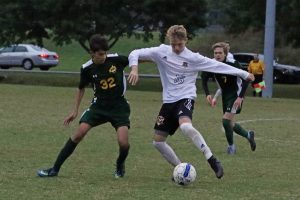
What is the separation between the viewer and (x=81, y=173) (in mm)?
9633

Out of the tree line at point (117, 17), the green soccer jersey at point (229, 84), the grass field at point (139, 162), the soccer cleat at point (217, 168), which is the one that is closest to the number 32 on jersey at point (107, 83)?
the grass field at point (139, 162)

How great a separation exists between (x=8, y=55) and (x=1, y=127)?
109 feet

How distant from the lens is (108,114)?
9234 millimetres

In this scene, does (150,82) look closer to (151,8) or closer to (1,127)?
(151,8)

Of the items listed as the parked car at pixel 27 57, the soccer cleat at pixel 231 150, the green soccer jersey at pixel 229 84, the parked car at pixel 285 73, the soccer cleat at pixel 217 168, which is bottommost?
the parked car at pixel 285 73

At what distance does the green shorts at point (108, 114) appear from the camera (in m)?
9.23

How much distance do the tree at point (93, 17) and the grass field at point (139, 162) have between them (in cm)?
1596

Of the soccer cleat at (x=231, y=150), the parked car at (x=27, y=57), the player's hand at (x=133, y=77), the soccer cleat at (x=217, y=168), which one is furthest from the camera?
the parked car at (x=27, y=57)

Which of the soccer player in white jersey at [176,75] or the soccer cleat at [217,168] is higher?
the soccer player in white jersey at [176,75]

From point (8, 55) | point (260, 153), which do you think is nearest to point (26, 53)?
point (8, 55)

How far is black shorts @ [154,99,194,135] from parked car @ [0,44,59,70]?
38.9 meters

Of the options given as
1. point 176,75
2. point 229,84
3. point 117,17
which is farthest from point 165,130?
point 117,17

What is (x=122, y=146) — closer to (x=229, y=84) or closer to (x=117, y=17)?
(x=229, y=84)

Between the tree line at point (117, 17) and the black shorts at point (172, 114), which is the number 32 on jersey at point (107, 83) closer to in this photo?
the black shorts at point (172, 114)
